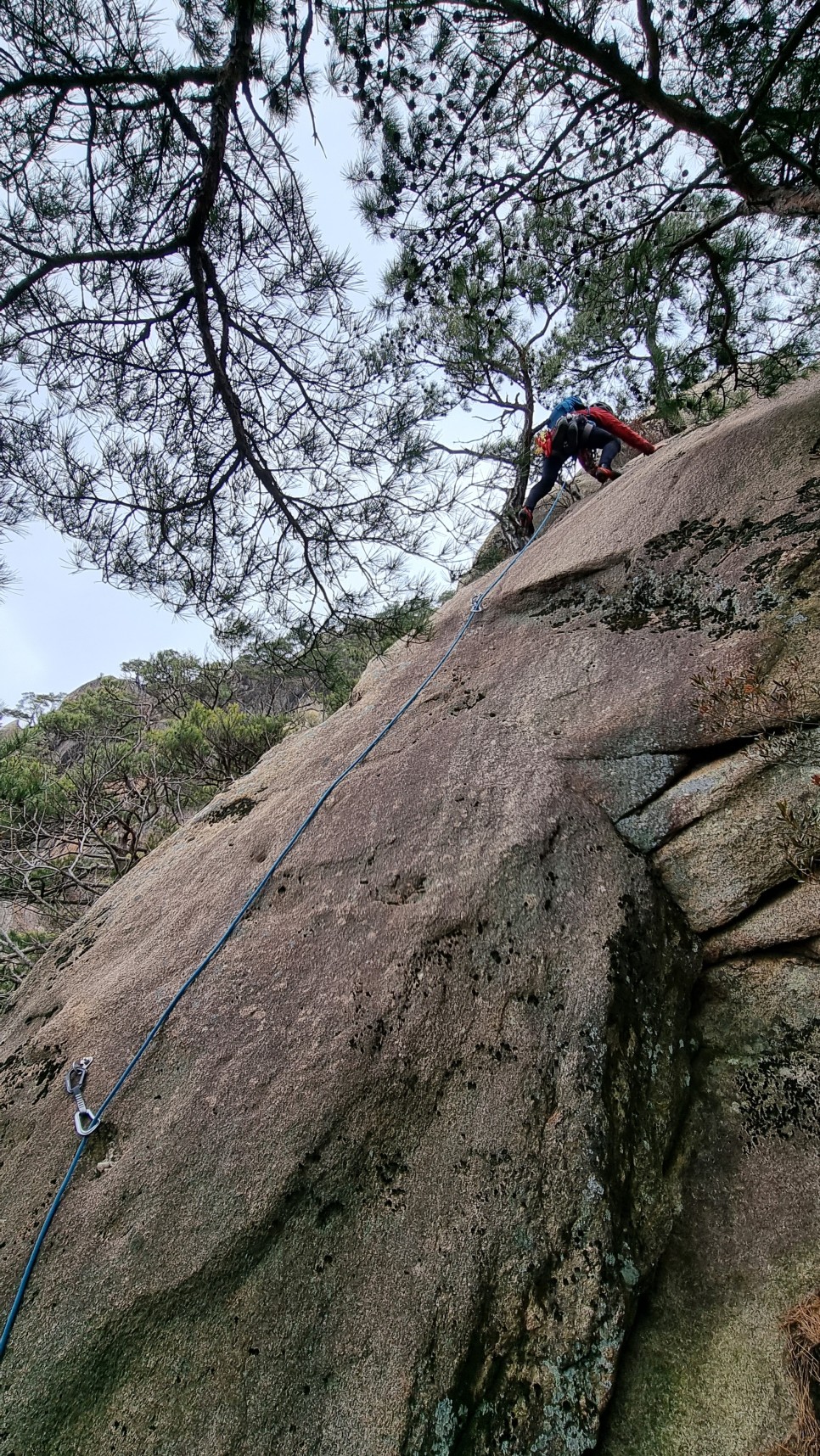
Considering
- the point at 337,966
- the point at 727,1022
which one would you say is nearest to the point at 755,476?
the point at 727,1022

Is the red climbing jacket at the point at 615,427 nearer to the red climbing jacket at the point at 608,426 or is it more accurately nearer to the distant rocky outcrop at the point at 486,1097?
the red climbing jacket at the point at 608,426

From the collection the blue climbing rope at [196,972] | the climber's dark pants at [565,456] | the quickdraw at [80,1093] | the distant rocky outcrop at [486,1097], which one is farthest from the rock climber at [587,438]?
the quickdraw at [80,1093]

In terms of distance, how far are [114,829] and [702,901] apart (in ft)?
22.0

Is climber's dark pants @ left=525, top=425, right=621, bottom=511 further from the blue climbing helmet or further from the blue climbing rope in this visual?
the blue climbing rope

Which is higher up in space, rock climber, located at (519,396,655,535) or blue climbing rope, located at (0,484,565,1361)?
rock climber, located at (519,396,655,535)

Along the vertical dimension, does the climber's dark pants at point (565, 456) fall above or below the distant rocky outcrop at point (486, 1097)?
above

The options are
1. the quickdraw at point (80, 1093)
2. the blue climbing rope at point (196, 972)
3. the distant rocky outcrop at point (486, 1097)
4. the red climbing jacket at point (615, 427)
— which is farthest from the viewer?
the red climbing jacket at point (615, 427)

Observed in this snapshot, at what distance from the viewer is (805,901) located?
91.6 inches

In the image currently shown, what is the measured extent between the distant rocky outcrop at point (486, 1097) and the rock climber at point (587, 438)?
7.94ft

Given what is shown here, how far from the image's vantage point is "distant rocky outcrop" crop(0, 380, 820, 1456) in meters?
1.73

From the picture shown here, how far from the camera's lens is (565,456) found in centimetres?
561

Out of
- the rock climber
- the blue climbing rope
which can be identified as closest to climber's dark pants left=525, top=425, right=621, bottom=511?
the rock climber

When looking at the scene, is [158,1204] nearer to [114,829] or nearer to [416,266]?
[416,266]

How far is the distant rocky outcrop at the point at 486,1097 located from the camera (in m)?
1.73
